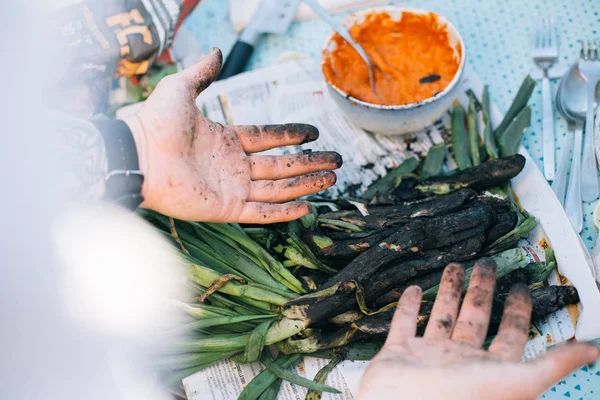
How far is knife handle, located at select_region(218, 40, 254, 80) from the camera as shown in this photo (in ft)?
4.52

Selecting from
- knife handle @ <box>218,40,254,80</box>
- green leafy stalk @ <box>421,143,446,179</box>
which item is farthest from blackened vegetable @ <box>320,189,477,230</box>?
knife handle @ <box>218,40,254,80</box>

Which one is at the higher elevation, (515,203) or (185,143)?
(185,143)

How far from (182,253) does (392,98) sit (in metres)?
0.58

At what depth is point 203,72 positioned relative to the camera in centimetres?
97

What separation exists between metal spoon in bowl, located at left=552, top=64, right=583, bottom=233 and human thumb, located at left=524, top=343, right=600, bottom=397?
0.43 meters

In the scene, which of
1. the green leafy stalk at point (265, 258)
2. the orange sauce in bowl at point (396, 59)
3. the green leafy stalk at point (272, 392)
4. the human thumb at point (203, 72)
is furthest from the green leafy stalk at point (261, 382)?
the orange sauce in bowl at point (396, 59)

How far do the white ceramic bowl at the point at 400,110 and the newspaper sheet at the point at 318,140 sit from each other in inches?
2.3

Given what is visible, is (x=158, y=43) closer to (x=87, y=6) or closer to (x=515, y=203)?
(x=87, y=6)

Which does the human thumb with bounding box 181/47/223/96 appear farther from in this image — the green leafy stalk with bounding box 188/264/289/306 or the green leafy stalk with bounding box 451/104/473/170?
the green leafy stalk with bounding box 451/104/473/170

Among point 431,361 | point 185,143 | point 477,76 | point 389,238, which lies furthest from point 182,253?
point 477,76

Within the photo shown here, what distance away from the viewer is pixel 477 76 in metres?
1.27

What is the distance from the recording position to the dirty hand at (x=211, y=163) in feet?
2.99

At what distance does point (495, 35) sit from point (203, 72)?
2.63ft

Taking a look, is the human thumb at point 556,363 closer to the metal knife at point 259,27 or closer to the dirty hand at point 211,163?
the dirty hand at point 211,163
